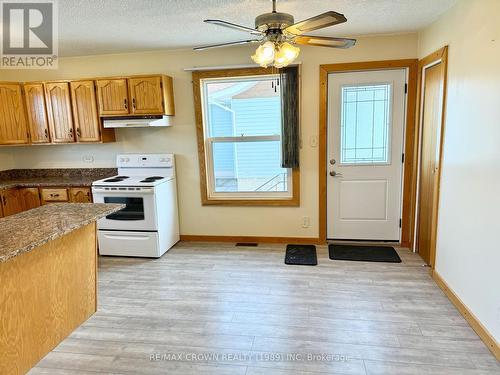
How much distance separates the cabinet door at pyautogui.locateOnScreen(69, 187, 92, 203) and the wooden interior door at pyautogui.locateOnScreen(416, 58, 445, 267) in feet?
12.0

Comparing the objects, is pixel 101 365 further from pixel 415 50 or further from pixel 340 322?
pixel 415 50

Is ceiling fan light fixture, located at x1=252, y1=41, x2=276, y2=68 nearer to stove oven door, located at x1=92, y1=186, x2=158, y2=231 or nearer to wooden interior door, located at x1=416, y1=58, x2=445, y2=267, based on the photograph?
wooden interior door, located at x1=416, y1=58, x2=445, y2=267

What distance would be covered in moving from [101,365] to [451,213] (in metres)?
2.81

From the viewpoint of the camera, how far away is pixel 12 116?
394 cm

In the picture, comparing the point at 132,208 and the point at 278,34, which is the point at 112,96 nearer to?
the point at 132,208

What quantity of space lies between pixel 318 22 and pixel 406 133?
2248 mm

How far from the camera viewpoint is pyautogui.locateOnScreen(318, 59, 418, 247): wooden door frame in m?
3.46

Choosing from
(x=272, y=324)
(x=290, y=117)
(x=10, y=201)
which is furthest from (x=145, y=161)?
(x=272, y=324)

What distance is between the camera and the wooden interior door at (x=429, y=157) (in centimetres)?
292

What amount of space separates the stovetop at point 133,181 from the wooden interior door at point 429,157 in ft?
9.29

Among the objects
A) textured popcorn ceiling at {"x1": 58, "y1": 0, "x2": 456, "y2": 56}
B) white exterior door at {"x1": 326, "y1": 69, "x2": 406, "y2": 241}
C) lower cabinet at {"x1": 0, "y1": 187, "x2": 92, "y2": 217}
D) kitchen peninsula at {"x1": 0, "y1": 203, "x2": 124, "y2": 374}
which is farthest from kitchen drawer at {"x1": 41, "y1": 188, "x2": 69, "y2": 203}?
white exterior door at {"x1": 326, "y1": 69, "x2": 406, "y2": 241}

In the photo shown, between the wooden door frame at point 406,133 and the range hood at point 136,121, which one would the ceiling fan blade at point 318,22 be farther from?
the range hood at point 136,121

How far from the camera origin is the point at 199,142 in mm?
3975

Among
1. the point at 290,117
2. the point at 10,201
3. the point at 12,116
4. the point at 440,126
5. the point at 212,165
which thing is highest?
the point at 12,116
